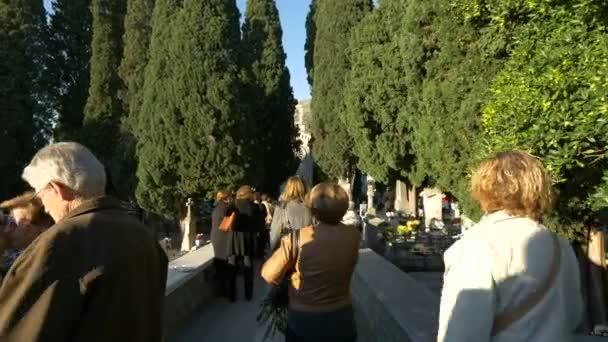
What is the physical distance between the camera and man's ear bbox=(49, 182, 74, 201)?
2127 millimetres

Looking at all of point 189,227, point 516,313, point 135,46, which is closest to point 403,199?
point 189,227

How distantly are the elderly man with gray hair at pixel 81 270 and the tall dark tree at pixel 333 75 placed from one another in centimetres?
2546

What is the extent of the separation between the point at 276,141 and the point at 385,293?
24.6m

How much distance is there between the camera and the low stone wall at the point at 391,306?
14.7 feet

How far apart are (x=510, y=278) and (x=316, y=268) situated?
1730 mm

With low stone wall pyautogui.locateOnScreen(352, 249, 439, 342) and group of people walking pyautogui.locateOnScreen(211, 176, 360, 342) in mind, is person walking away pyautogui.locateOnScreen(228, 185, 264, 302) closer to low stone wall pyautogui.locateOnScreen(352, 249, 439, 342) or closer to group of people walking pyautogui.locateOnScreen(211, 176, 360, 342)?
low stone wall pyautogui.locateOnScreen(352, 249, 439, 342)

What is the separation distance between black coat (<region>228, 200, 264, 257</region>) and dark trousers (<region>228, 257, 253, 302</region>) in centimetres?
11

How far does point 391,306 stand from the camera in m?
5.16

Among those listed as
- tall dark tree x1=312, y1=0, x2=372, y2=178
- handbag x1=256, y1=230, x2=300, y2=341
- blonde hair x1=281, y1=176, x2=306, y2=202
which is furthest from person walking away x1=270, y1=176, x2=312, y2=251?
tall dark tree x1=312, y1=0, x2=372, y2=178

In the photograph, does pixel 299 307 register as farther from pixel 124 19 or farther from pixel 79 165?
pixel 124 19

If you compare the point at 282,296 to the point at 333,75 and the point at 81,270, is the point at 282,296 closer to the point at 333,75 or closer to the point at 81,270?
the point at 81,270

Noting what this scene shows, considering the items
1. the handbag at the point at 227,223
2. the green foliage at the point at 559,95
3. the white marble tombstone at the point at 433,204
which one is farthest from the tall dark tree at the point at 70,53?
the green foliage at the point at 559,95

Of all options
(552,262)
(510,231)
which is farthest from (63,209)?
(552,262)

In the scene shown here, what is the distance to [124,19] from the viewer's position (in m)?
32.6
